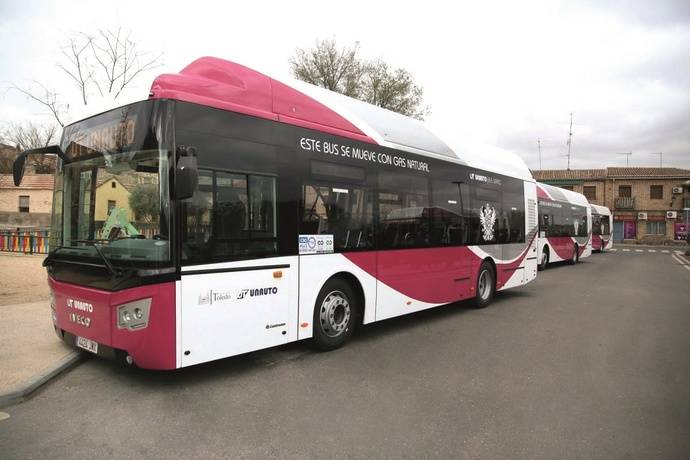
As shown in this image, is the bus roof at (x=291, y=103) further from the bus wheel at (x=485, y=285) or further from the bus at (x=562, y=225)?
the bus at (x=562, y=225)

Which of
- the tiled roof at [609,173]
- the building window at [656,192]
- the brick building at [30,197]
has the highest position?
the tiled roof at [609,173]

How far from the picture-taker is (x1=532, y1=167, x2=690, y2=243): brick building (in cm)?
5275

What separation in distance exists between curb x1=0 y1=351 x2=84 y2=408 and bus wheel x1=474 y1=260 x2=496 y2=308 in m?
7.01

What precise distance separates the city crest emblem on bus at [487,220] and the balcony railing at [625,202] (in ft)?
173

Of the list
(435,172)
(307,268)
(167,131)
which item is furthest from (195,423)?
(435,172)

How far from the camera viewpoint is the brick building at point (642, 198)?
52.8 meters

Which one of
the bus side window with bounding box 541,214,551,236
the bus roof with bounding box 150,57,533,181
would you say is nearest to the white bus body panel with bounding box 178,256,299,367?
the bus roof with bounding box 150,57,533,181

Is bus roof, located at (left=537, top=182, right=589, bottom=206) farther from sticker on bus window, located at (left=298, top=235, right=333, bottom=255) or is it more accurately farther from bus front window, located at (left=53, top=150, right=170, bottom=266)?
bus front window, located at (left=53, top=150, right=170, bottom=266)

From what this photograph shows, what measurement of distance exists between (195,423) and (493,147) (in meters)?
8.99

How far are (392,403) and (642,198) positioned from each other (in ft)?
197

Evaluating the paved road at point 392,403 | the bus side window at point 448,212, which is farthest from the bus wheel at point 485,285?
the paved road at point 392,403

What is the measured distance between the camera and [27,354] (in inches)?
220

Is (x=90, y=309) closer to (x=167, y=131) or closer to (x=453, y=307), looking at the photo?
(x=167, y=131)

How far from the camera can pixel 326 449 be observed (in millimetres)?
3551
